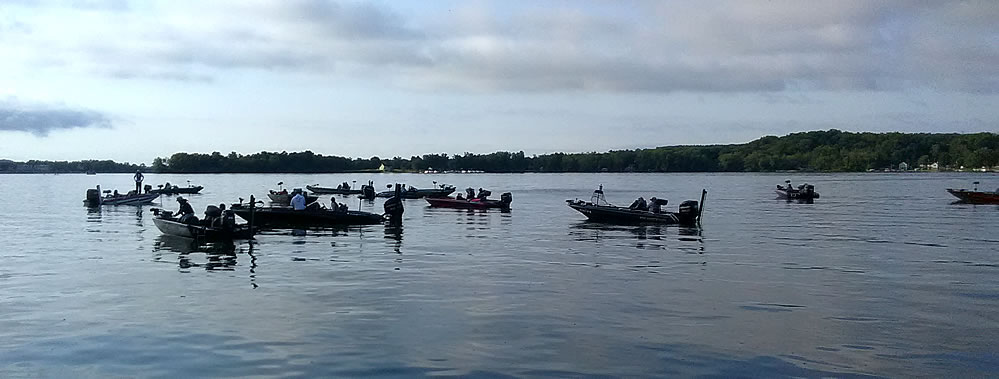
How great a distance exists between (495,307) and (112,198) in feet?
178

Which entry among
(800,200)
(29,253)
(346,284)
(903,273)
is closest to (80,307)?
(346,284)

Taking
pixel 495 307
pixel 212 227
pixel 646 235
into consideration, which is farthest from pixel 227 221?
pixel 646 235

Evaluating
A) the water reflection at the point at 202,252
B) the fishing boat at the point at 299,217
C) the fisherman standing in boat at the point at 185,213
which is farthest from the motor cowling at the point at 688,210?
the fisherman standing in boat at the point at 185,213

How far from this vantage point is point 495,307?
61.5ft

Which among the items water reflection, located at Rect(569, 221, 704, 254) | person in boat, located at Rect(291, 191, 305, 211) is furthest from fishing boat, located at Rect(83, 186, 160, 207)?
water reflection, located at Rect(569, 221, 704, 254)

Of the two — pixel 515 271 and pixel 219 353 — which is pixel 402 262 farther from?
pixel 219 353

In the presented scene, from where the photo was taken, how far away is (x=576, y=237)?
1516 inches

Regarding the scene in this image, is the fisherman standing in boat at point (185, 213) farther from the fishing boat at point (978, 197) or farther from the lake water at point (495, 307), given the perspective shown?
the fishing boat at point (978, 197)

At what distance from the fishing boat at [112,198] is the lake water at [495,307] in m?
28.6

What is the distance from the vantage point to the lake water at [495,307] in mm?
13828

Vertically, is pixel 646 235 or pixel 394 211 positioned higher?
pixel 394 211

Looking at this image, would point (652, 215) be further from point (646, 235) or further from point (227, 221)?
point (227, 221)

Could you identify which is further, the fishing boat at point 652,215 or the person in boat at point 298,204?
the fishing boat at point 652,215

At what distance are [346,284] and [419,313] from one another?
186 inches
